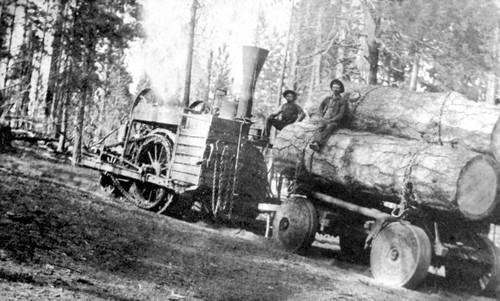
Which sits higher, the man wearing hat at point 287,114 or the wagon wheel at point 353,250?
the man wearing hat at point 287,114

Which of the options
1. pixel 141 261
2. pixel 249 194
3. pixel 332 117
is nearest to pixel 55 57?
pixel 249 194

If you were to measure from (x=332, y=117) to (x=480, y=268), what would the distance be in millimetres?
3215

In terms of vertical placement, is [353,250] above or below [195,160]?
below

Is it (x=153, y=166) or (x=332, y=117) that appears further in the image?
(x=153, y=166)

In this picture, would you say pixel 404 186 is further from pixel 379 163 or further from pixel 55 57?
pixel 55 57

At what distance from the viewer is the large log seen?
664 cm

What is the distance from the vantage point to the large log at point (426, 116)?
6.64m

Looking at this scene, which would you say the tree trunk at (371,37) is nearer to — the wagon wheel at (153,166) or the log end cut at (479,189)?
the wagon wheel at (153,166)

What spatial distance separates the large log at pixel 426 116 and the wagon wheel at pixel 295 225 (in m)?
1.64

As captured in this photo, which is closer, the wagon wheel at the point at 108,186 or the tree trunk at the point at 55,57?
the wagon wheel at the point at 108,186

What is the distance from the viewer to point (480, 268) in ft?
23.1

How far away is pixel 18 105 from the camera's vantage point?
70.6ft

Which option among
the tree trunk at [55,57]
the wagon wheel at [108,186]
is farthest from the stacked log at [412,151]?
the tree trunk at [55,57]

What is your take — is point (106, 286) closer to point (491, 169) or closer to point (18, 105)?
point (491, 169)
